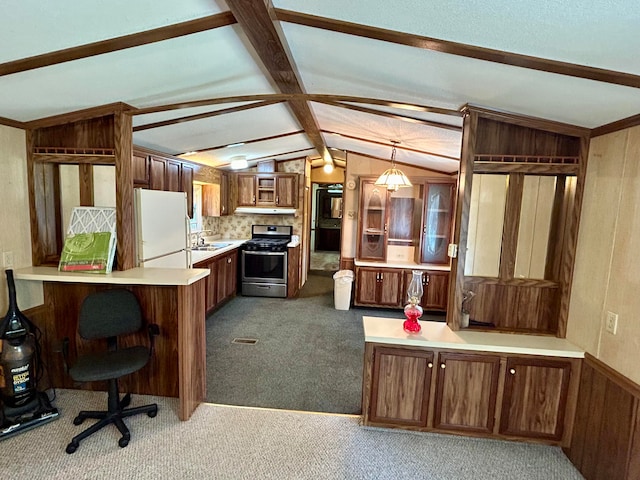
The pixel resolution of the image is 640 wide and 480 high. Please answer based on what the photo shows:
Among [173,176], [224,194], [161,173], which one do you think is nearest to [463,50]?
[161,173]

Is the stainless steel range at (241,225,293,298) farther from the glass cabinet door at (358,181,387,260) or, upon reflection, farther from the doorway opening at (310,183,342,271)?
the doorway opening at (310,183,342,271)

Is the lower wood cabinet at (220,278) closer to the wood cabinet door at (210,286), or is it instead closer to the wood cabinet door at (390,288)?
the wood cabinet door at (210,286)

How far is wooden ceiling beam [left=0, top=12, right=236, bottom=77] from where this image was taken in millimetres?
1557

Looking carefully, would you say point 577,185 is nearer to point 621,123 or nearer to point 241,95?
point 621,123

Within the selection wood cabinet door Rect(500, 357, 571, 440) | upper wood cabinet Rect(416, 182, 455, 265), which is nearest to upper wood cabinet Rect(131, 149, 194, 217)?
upper wood cabinet Rect(416, 182, 455, 265)

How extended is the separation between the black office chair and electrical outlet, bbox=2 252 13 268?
661mm

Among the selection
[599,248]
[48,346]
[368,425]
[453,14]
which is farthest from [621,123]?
[48,346]

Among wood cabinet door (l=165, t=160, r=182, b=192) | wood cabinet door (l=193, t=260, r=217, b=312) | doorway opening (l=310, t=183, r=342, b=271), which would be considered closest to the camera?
wood cabinet door (l=165, t=160, r=182, b=192)

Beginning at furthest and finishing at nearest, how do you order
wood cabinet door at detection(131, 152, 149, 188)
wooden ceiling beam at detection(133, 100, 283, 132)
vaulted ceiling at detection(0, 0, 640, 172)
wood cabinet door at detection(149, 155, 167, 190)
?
wood cabinet door at detection(149, 155, 167, 190) → wood cabinet door at detection(131, 152, 149, 188) → wooden ceiling beam at detection(133, 100, 283, 132) → vaulted ceiling at detection(0, 0, 640, 172)

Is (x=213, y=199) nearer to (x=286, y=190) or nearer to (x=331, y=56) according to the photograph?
(x=286, y=190)

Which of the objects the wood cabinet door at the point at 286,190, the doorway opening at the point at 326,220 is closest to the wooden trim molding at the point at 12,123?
the wood cabinet door at the point at 286,190

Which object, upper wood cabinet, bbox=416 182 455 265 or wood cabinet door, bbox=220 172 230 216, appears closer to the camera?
upper wood cabinet, bbox=416 182 455 265

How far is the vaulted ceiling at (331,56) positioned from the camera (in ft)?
4.07

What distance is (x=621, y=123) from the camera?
Result: 1843 millimetres
